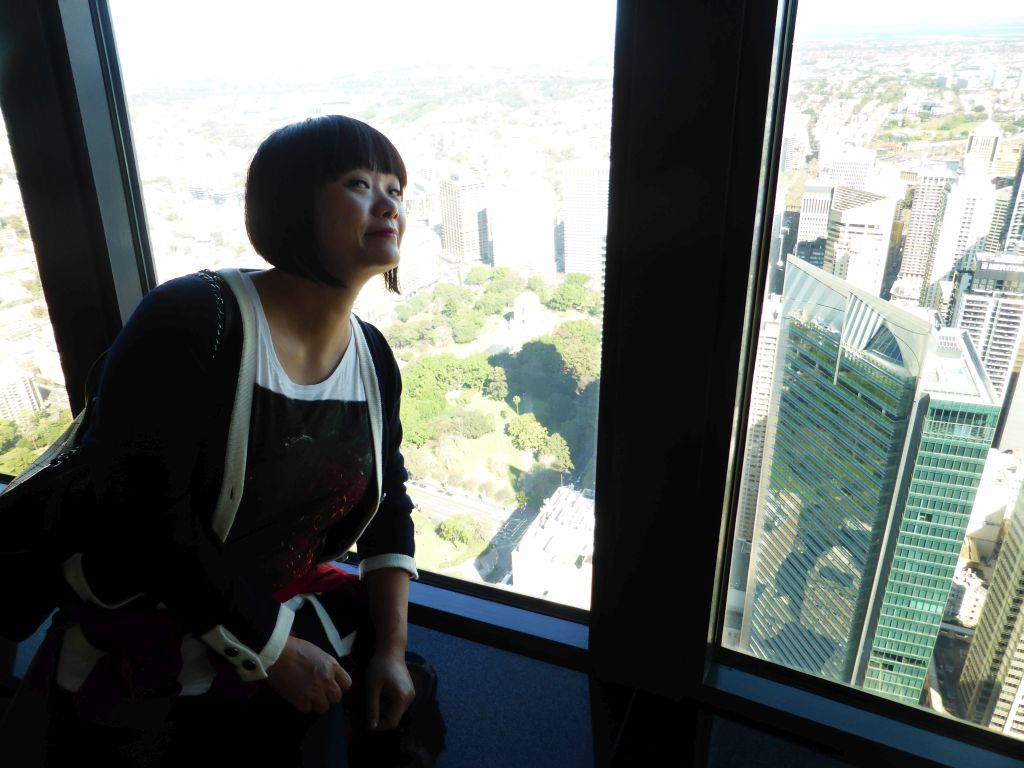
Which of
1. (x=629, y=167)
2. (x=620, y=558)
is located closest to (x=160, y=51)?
(x=629, y=167)

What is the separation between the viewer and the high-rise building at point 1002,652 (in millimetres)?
1089

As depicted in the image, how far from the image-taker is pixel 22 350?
1753 millimetres

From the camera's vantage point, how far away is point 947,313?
1007mm

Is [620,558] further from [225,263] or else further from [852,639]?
[225,263]

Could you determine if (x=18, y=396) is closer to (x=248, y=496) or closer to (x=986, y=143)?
(x=248, y=496)

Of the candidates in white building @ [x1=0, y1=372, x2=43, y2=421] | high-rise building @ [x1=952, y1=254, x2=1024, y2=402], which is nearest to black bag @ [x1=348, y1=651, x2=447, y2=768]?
high-rise building @ [x1=952, y1=254, x2=1024, y2=402]

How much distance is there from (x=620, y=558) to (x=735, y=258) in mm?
552

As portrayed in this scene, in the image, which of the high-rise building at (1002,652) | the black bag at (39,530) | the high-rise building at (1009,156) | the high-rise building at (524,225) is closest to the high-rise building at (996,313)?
the high-rise building at (1009,156)

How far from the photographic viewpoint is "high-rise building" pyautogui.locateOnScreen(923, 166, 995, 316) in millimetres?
945

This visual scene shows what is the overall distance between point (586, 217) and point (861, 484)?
2.06 feet

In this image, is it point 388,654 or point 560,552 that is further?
point 560,552

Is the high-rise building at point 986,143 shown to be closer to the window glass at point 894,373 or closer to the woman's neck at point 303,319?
the window glass at point 894,373

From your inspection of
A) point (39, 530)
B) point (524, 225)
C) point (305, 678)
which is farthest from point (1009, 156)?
point (39, 530)

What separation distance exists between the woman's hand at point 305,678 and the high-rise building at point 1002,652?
3.29ft
